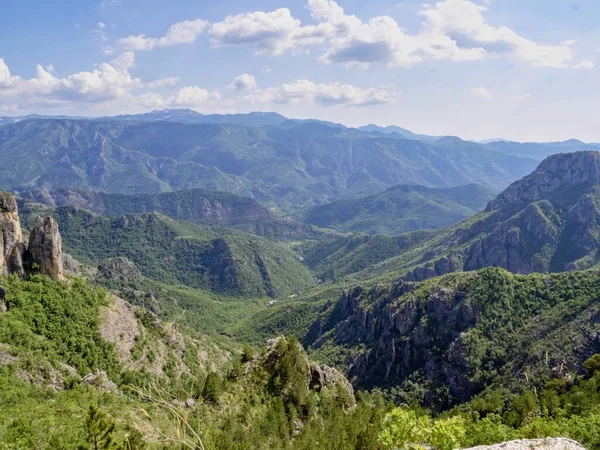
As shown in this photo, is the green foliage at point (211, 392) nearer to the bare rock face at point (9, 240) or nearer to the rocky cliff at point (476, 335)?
the bare rock face at point (9, 240)

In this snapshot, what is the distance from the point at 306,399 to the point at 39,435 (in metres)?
48.1

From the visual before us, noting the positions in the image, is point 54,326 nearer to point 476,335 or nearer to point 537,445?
point 537,445

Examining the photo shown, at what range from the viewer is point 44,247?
3994 inches

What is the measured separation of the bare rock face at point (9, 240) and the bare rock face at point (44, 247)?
2.82 metres

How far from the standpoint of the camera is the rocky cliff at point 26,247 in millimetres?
95312

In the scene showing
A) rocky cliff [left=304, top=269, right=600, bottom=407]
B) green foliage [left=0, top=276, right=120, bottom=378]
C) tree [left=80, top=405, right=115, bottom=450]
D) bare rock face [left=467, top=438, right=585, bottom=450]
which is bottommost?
rocky cliff [left=304, top=269, right=600, bottom=407]

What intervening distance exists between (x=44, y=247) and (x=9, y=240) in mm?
7542

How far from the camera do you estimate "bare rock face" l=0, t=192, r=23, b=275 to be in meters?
94.0

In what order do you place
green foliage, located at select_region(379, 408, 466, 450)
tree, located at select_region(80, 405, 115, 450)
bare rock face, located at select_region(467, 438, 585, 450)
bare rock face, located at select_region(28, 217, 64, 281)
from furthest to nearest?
1. bare rock face, located at select_region(28, 217, 64, 281)
2. green foliage, located at select_region(379, 408, 466, 450)
3. bare rock face, located at select_region(467, 438, 585, 450)
4. tree, located at select_region(80, 405, 115, 450)

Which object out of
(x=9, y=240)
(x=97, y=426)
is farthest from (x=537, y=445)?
(x=9, y=240)

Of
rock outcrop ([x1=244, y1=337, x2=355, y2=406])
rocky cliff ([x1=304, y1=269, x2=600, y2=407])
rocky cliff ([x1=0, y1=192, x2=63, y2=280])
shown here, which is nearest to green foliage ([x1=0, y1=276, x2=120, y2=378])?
Answer: rocky cliff ([x1=0, y1=192, x2=63, y2=280])

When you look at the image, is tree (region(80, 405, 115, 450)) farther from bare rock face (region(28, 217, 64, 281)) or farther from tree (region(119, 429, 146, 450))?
bare rock face (region(28, 217, 64, 281))

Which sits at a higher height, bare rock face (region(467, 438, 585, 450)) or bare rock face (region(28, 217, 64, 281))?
bare rock face (region(28, 217, 64, 281))

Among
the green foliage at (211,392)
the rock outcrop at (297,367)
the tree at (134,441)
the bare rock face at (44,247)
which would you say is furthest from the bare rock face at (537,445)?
the bare rock face at (44,247)
